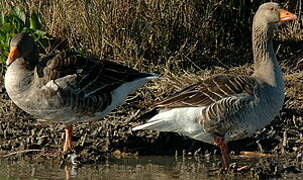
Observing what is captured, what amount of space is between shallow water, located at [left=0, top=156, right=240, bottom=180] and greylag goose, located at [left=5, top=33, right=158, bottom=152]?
1.87ft

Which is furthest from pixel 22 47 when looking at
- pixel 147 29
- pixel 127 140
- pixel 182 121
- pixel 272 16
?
pixel 272 16

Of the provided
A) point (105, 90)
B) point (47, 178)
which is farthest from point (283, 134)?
point (47, 178)

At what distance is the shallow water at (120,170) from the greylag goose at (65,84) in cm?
57

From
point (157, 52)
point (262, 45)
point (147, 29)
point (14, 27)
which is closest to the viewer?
point (262, 45)

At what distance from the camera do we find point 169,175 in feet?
26.3

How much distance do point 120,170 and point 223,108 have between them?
1.36 metres

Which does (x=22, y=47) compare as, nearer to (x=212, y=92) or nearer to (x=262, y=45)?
(x=212, y=92)

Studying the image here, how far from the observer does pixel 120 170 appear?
26.9 ft

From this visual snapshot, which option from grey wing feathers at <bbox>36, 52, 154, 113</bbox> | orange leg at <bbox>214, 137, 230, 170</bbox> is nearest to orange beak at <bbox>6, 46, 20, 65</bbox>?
grey wing feathers at <bbox>36, 52, 154, 113</bbox>

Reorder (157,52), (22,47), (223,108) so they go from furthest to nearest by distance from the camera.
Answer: (157,52)
(22,47)
(223,108)

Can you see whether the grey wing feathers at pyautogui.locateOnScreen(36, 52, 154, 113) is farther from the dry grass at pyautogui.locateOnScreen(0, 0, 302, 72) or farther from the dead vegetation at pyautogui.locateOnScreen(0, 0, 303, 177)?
the dry grass at pyautogui.locateOnScreen(0, 0, 302, 72)

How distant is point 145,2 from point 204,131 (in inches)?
148

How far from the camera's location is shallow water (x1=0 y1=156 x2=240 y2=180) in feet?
26.0

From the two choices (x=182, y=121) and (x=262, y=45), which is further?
(x=262, y=45)
